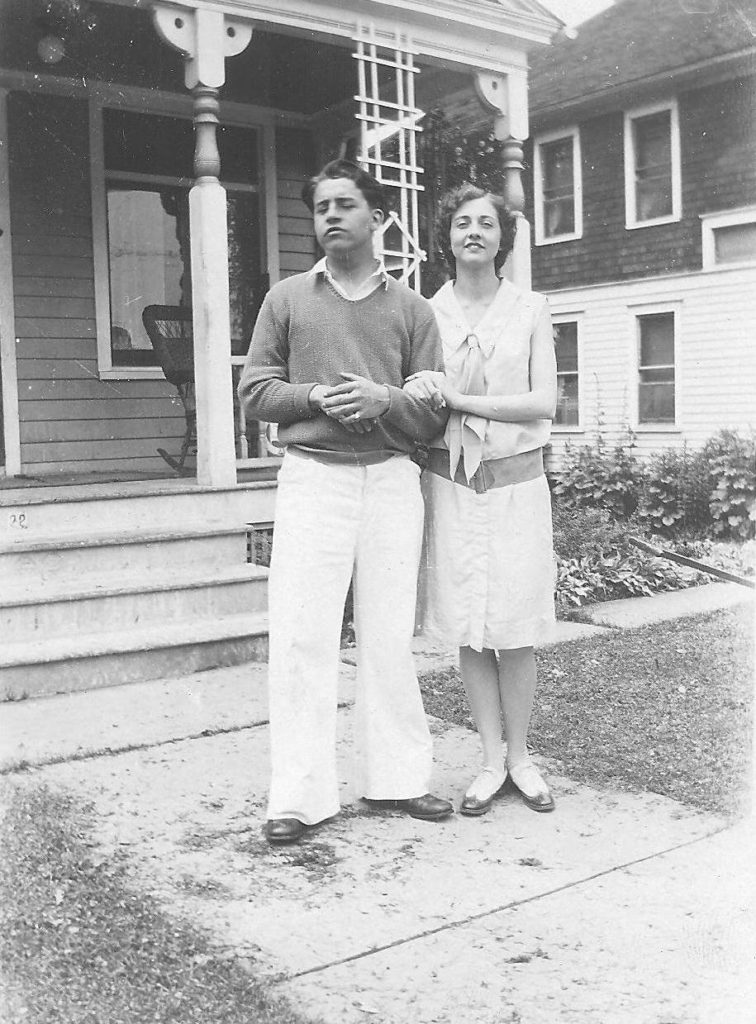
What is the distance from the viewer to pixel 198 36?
6062 mm

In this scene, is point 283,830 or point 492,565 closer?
point 283,830

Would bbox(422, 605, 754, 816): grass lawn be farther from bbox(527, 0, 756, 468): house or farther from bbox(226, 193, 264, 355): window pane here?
bbox(527, 0, 756, 468): house

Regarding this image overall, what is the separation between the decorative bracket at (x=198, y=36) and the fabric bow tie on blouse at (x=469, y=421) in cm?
364

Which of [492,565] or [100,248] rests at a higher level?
[100,248]

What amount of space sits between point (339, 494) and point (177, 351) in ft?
15.5

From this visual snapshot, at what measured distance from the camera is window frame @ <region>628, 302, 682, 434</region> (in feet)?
44.9

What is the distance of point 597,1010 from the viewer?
7.23 ft

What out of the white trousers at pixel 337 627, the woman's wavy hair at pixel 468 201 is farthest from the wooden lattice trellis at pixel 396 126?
the white trousers at pixel 337 627

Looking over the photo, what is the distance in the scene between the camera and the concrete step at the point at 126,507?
18.4 ft

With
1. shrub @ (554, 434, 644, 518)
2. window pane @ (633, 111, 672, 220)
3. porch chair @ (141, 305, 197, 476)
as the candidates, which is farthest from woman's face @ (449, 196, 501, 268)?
window pane @ (633, 111, 672, 220)

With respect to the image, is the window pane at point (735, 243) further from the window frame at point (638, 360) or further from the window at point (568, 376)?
the window at point (568, 376)

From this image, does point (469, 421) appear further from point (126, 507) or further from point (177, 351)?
point (177, 351)

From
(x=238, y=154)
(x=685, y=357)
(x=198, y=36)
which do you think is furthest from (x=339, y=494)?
(x=685, y=357)

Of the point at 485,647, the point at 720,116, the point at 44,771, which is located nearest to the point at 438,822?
the point at 485,647
